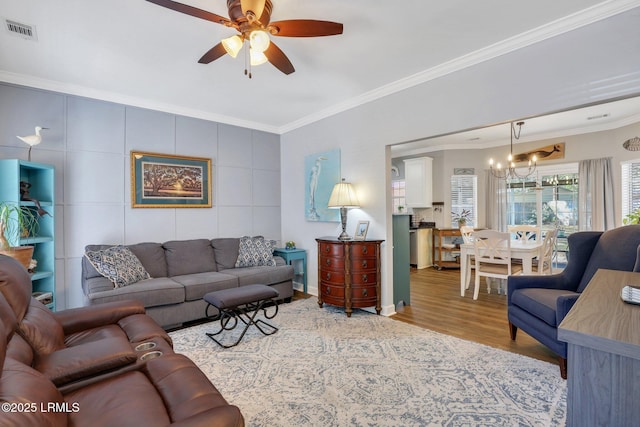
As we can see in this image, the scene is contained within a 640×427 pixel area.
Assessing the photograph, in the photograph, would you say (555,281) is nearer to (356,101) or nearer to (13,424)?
(356,101)

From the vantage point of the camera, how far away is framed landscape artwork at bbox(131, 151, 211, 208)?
3914 mm

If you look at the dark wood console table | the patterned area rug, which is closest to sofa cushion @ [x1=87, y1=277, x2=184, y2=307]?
the patterned area rug

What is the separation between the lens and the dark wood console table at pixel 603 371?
830 millimetres

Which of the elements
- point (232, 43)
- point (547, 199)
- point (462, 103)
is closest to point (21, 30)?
point (232, 43)

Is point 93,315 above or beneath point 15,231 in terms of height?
beneath

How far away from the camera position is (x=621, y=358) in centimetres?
84

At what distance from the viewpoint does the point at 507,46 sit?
104 inches

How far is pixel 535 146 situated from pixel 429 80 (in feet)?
Result: 14.7

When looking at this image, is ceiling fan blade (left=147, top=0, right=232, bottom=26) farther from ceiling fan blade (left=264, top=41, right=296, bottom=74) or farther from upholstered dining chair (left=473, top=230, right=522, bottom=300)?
upholstered dining chair (left=473, top=230, right=522, bottom=300)

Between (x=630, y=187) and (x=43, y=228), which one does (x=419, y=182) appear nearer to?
(x=630, y=187)

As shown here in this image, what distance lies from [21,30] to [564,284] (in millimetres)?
5183

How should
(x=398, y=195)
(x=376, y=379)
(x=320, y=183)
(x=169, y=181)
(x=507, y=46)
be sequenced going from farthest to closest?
(x=398, y=195)
(x=320, y=183)
(x=169, y=181)
(x=507, y=46)
(x=376, y=379)

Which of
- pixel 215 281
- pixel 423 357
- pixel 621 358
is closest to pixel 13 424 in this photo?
pixel 621 358

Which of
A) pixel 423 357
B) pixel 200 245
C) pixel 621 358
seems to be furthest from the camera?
pixel 200 245
